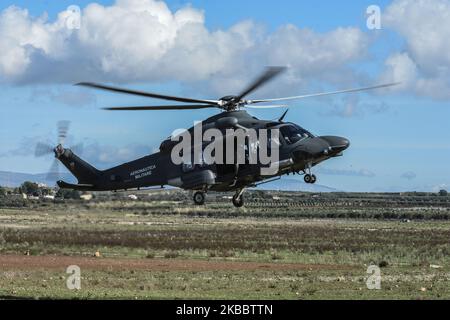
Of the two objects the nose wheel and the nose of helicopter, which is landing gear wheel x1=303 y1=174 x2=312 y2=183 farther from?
the nose of helicopter

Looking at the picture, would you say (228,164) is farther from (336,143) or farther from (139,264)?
(139,264)

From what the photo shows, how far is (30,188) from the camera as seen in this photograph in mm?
122688

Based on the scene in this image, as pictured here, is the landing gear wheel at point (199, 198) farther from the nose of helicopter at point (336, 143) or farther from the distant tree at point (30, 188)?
the distant tree at point (30, 188)

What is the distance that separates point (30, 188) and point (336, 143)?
95.3m

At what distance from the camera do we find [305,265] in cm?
5666

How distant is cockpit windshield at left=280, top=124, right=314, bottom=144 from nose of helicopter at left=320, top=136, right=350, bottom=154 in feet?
2.90

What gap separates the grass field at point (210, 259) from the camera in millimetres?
40781

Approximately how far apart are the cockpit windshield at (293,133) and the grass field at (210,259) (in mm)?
7850

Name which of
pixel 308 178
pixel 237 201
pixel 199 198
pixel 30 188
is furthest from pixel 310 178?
pixel 30 188

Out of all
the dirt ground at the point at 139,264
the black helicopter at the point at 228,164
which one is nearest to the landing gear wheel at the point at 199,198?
the black helicopter at the point at 228,164

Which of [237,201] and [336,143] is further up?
[336,143]

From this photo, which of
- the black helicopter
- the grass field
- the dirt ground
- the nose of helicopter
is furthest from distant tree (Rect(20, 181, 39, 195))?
the nose of helicopter

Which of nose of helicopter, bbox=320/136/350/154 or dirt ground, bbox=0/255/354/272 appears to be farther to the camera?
dirt ground, bbox=0/255/354/272

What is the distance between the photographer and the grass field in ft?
134
